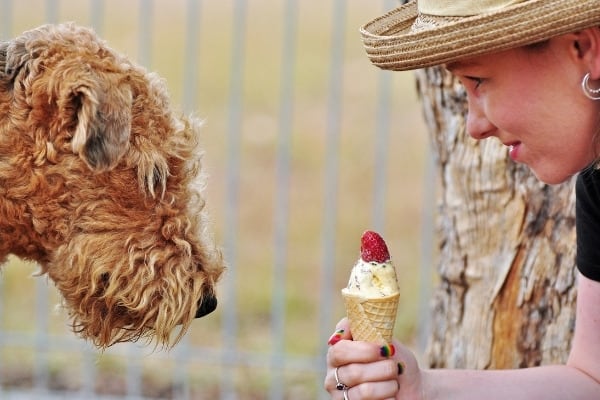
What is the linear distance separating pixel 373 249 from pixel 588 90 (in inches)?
26.5

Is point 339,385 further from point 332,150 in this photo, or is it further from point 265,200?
point 265,200

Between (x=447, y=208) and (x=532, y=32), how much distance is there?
1676 millimetres

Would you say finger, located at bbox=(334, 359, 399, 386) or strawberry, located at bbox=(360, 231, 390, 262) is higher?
strawberry, located at bbox=(360, 231, 390, 262)

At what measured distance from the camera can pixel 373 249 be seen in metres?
2.73

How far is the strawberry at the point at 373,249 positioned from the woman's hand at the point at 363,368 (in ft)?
0.73

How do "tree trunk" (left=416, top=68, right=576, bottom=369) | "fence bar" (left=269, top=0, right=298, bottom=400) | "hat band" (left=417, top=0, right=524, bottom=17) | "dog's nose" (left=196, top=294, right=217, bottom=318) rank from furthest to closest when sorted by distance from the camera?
"fence bar" (left=269, top=0, right=298, bottom=400)
"tree trunk" (left=416, top=68, right=576, bottom=369)
"dog's nose" (left=196, top=294, right=217, bottom=318)
"hat band" (left=417, top=0, right=524, bottom=17)

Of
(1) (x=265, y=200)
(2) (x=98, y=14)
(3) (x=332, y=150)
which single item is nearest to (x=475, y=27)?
(3) (x=332, y=150)

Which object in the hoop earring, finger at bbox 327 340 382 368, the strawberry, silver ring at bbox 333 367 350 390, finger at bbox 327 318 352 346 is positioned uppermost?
the hoop earring

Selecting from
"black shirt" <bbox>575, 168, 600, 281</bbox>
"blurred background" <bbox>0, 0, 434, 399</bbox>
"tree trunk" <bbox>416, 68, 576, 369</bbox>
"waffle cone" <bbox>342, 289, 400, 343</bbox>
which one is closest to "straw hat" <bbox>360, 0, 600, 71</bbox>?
"waffle cone" <bbox>342, 289, 400, 343</bbox>

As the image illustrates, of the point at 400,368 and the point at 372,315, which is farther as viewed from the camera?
the point at 400,368

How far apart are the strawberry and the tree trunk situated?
120 centimetres

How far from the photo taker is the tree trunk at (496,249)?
3.76 metres

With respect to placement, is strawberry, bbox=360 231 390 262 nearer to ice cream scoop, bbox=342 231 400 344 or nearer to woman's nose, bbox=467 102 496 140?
ice cream scoop, bbox=342 231 400 344

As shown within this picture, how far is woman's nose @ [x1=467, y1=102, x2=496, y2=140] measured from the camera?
269 centimetres
